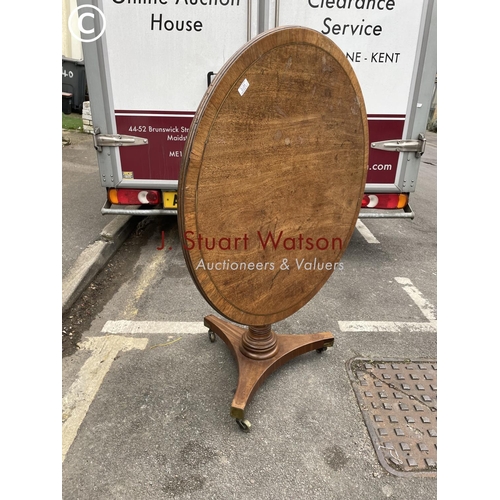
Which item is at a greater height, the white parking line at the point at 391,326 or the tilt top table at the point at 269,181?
the tilt top table at the point at 269,181

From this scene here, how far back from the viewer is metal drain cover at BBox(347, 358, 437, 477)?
2000 millimetres

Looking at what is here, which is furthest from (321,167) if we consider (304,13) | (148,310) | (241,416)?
(148,310)

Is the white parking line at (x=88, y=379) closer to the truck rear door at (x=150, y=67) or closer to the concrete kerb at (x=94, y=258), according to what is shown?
the concrete kerb at (x=94, y=258)

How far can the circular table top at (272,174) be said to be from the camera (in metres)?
1.57

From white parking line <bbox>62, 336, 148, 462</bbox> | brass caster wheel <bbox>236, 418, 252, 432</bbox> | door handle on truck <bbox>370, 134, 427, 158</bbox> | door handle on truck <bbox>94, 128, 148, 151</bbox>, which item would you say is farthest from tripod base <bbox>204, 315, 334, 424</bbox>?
door handle on truck <bbox>370, 134, 427, 158</bbox>

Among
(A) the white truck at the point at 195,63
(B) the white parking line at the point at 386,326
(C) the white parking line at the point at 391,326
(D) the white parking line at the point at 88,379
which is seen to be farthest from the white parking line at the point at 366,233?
(D) the white parking line at the point at 88,379

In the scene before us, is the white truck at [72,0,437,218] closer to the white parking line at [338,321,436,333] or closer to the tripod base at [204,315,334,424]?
the white parking line at [338,321,436,333]

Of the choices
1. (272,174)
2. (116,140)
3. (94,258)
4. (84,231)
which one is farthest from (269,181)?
(84,231)

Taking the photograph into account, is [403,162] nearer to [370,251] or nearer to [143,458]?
[370,251]

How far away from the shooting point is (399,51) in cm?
320

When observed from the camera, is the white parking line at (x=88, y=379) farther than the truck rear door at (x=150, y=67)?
No

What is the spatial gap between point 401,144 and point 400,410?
7.86 feet

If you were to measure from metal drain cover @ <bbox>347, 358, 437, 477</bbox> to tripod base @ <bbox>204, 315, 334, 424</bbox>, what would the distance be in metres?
0.36

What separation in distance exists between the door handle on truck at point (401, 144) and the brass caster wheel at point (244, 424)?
2686 mm
